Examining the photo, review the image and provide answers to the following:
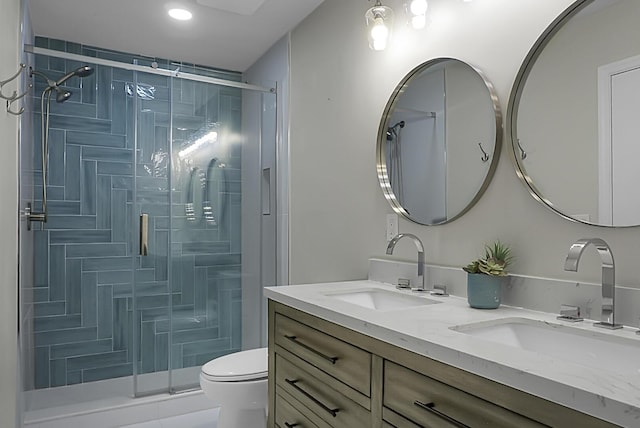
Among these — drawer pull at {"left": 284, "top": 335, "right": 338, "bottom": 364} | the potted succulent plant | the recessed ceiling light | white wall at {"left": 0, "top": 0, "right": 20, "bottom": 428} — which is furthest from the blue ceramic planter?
the recessed ceiling light

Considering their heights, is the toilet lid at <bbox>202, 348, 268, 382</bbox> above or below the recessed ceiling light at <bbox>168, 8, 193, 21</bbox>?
below

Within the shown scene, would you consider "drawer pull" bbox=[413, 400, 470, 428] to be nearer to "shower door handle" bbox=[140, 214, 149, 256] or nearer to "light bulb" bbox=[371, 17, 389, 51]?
"light bulb" bbox=[371, 17, 389, 51]

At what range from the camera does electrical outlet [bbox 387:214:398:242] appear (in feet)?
6.66

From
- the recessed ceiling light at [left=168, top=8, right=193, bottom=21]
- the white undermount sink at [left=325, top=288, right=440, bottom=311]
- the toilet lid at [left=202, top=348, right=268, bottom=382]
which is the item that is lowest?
the toilet lid at [left=202, top=348, right=268, bottom=382]

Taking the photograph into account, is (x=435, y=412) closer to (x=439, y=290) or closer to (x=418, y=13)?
(x=439, y=290)

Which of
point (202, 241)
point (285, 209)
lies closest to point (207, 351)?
point (202, 241)

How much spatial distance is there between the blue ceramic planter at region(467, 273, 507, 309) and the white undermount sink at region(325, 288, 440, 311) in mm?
342

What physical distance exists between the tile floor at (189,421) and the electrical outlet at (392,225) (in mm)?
1621

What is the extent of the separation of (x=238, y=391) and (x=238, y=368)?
0.12 m

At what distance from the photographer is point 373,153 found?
2.18 meters

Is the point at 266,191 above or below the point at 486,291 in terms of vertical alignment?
above

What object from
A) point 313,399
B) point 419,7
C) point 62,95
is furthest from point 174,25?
point 313,399

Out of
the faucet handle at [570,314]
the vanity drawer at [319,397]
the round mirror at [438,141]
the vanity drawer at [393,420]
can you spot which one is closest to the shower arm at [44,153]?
the vanity drawer at [319,397]

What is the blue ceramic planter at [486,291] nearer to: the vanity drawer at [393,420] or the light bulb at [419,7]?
the vanity drawer at [393,420]
